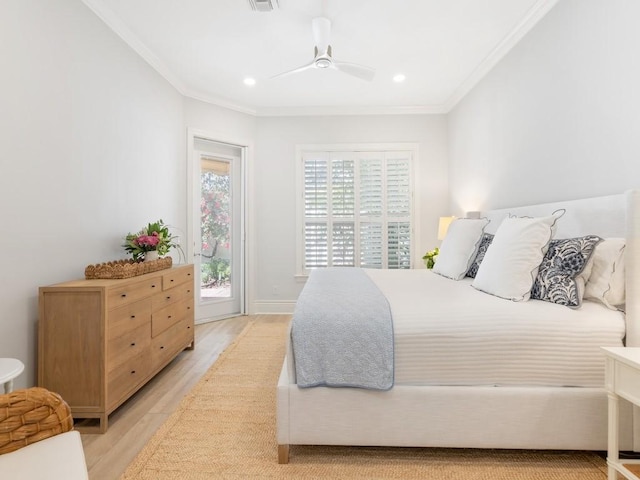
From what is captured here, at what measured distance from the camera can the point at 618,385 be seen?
1291 mm

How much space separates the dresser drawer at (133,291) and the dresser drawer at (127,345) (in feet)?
0.65

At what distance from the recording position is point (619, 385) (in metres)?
1.29

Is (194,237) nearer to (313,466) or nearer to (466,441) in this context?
(313,466)

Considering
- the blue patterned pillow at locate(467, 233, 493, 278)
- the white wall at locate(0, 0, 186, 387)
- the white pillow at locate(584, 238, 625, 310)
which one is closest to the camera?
the white pillow at locate(584, 238, 625, 310)

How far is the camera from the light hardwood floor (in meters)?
1.65

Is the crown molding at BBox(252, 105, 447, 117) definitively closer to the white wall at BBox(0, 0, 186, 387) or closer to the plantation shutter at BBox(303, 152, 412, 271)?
the plantation shutter at BBox(303, 152, 412, 271)

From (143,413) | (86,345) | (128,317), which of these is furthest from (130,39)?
(143,413)

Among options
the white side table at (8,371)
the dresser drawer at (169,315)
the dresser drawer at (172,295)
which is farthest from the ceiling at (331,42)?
the white side table at (8,371)

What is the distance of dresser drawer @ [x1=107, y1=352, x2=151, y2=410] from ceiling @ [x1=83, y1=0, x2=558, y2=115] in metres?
2.54

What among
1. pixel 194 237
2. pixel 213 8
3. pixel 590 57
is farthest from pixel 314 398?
pixel 194 237

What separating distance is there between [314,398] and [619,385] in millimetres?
1226

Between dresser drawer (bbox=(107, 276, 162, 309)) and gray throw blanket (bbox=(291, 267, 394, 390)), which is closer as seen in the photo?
gray throw blanket (bbox=(291, 267, 394, 390))

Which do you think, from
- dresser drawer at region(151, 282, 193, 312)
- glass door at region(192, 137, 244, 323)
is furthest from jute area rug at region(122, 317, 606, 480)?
glass door at region(192, 137, 244, 323)

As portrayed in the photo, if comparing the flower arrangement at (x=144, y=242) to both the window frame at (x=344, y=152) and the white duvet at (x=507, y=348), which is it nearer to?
the window frame at (x=344, y=152)
